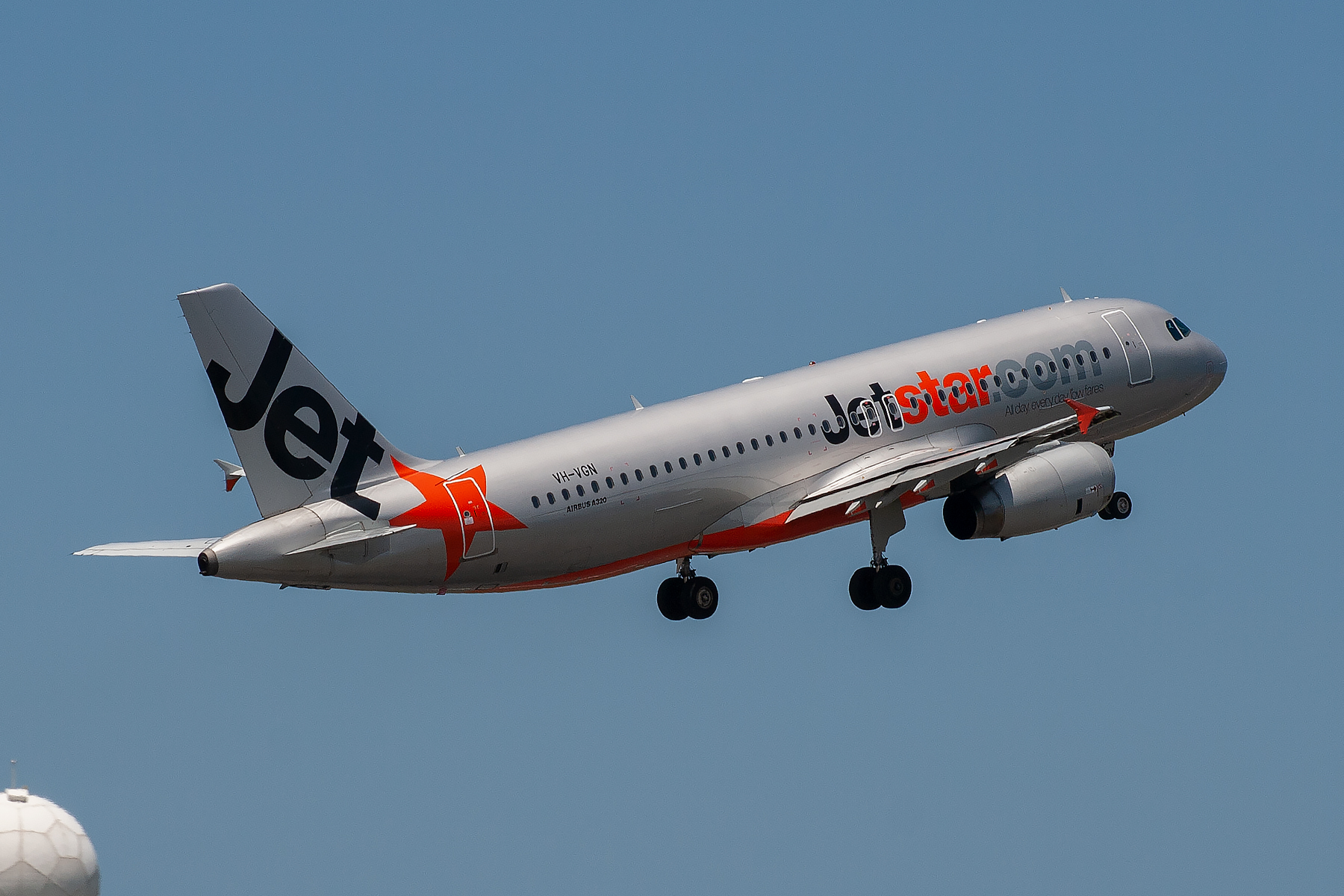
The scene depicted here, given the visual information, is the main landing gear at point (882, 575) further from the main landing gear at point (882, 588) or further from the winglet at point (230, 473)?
the winglet at point (230, 473)

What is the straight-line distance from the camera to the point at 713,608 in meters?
64.6

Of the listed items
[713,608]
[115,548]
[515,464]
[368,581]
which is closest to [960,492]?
[713,608]

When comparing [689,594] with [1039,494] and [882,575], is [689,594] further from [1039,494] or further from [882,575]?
[1039,494]

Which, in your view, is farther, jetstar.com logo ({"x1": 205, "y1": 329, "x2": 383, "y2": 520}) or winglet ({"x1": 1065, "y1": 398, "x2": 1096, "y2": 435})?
winglet ({"x1": 1065, "y1": 398, "x2": 1096, "y2": 435})

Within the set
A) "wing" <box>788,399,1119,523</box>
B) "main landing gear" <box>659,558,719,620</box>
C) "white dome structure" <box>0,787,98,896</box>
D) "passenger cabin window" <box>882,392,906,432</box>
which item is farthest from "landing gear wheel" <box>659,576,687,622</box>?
"white dome structure" <box>0,787,98,896</box>

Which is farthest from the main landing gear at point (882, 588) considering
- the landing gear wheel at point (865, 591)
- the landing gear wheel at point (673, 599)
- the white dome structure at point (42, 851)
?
the white dome structure at point (42, 851)

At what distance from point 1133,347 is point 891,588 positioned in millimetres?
10759

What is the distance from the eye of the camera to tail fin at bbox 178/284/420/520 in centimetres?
5484

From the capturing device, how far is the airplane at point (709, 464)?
5528cm

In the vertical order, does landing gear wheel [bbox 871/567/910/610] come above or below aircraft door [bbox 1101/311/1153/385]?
below

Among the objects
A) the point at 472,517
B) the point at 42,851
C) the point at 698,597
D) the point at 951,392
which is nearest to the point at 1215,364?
the point at 951,392

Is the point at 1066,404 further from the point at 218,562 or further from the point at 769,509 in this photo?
the point at 218,562

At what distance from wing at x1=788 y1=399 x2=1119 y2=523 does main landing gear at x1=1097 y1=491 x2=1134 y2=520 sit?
6.52m

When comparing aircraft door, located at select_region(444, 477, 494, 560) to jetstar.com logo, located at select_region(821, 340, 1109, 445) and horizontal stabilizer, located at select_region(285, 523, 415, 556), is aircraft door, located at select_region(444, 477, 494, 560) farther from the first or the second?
jetstar.com logo, located at select_region(821, 340, 1109, 445)
